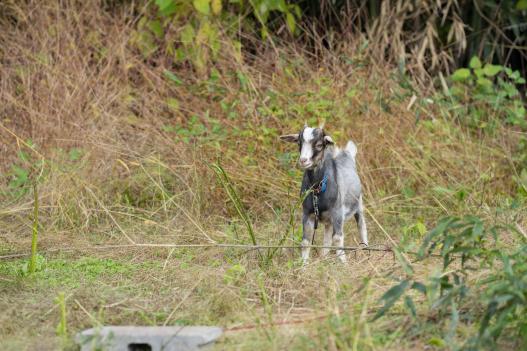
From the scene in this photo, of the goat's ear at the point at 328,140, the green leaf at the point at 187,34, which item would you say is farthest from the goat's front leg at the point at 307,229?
the green leaf at the point at 187,34

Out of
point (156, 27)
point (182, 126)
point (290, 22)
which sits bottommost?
point (182, 126)

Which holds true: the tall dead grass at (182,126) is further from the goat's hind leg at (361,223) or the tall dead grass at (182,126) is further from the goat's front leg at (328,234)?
the goat's front leg at (328,234)

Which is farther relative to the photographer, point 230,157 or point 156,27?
point 156,27

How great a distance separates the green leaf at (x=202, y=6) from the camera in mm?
8453

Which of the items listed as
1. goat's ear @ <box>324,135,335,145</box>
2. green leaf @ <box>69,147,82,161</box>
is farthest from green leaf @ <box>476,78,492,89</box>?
green leaf @ <box>69,147,82,161</box>

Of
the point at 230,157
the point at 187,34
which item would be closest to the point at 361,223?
the point at 230,157

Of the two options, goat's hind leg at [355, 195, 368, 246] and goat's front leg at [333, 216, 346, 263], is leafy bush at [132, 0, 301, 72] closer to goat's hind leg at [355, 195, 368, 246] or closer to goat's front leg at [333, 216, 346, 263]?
goat's hind leg at [355, 195, 368, 246]

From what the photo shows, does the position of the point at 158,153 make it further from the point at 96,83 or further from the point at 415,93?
the point at 415,93

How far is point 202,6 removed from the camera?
8.48 meters

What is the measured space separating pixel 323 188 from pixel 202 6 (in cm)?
315

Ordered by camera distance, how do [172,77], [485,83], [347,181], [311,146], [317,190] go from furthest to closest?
1. [485,83]
2. [172,77]
3. [347,181]
4. [317,190]
5. [311,146]

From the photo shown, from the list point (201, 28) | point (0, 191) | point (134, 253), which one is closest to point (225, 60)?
point (201, 28)

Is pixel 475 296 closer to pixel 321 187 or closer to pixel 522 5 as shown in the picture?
pixel 321 187

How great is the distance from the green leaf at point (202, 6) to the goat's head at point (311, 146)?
292cm
